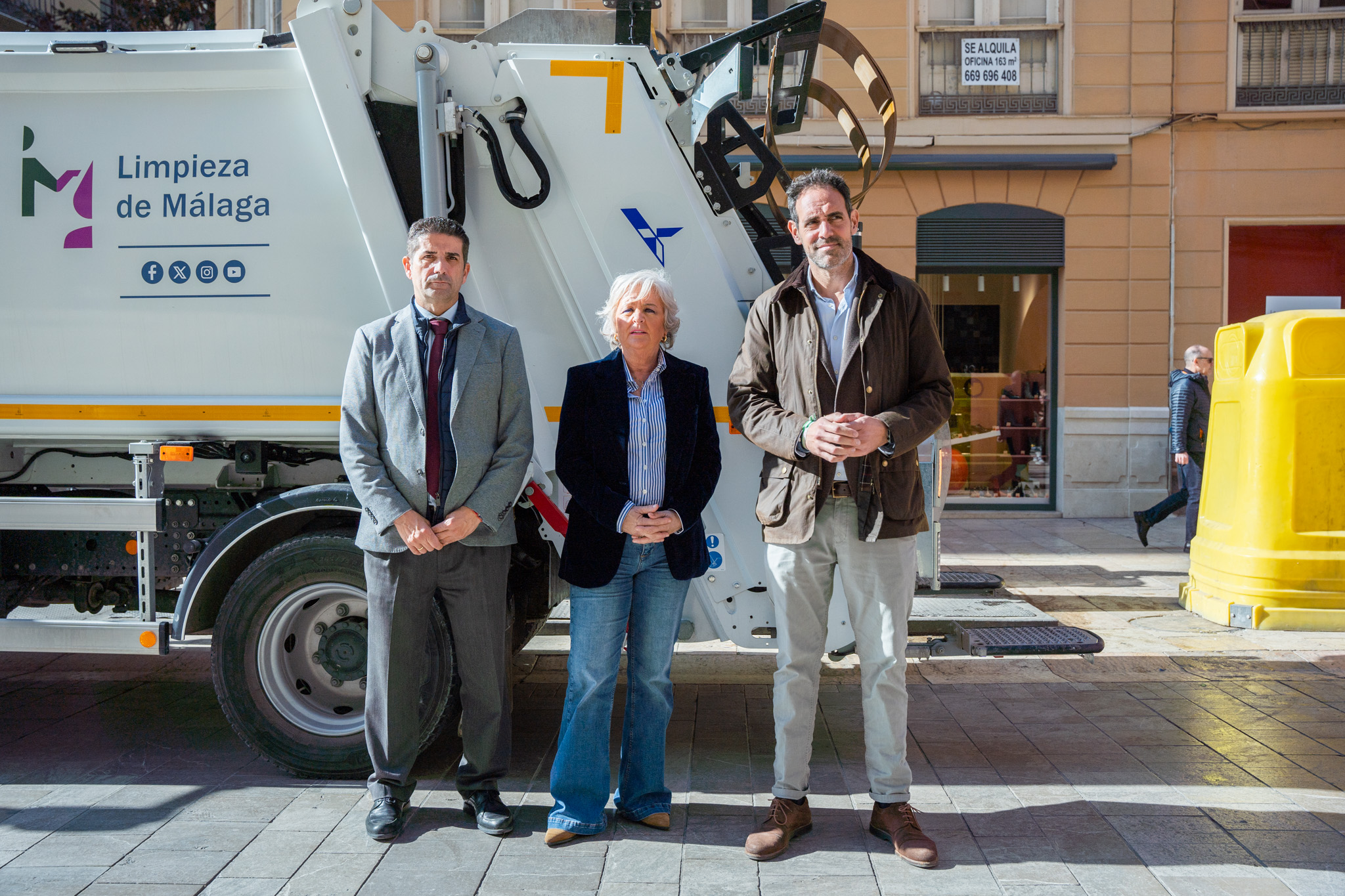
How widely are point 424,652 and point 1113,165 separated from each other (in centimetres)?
1058

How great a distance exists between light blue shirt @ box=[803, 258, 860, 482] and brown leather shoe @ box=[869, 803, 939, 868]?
1.41 m

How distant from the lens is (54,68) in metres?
3.85

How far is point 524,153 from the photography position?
3.75m

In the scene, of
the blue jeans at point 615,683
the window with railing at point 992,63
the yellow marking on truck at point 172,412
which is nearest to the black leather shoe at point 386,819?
the blue jeans at point 615,683

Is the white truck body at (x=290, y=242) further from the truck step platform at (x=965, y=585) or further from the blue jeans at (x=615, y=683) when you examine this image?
the truck step platform at (x=965, y=585)

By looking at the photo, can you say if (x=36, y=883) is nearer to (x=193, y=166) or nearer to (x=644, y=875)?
(x=644, y=875)

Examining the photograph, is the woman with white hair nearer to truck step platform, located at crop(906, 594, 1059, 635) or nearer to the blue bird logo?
the blue bird logo

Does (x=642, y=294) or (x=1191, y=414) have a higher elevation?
(x=642, y=294)

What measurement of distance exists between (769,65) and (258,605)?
278cm

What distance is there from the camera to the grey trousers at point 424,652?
11.0ft

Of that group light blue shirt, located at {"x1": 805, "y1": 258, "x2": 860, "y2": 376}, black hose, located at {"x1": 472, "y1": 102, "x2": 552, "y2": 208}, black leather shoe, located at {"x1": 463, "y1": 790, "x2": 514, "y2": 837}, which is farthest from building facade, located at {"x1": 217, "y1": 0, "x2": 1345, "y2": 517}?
black leather shoe, located at {"x1": 463, "y1": 790, "x2": 514, "y2": 837}

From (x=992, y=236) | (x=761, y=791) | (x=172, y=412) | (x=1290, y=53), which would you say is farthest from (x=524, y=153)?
(x=1290, y=53)

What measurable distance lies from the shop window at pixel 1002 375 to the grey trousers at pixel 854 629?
9118mm

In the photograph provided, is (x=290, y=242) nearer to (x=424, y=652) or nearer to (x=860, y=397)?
(x=424, y=652)
